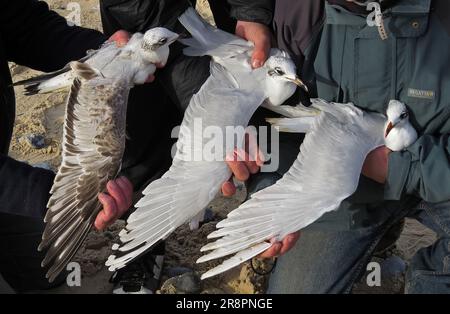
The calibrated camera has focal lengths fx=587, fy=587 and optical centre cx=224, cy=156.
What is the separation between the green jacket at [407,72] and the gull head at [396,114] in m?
0.05

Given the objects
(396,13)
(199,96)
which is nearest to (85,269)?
(199,96)

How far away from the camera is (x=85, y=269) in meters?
3.01

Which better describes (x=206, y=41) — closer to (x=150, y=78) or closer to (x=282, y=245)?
(x=150, y=78)

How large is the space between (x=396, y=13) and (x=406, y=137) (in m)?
0.50

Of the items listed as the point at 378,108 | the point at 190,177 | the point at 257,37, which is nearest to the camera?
the point at 190,177

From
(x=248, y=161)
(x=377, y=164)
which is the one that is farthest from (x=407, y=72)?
(x=248, y=161)

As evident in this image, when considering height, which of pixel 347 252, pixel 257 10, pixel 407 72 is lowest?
pixel 347 252

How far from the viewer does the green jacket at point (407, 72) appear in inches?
91.0

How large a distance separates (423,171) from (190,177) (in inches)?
36.7

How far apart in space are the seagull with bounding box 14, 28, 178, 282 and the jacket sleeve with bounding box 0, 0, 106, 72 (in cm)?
29

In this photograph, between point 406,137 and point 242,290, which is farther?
point 242,290

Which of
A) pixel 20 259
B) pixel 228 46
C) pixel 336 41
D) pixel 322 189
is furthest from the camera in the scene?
pixel 20 259

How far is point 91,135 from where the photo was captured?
249cm

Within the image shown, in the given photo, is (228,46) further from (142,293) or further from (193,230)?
(142,293)
